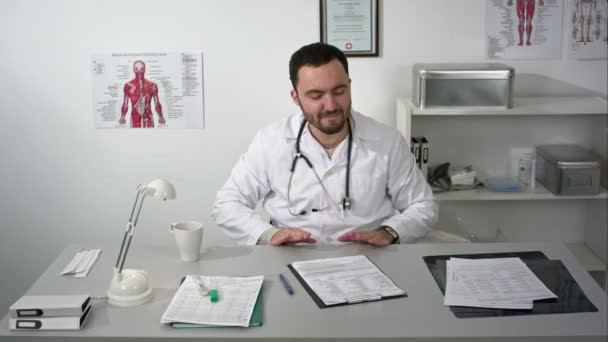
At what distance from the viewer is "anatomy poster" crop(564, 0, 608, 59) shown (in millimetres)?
3461

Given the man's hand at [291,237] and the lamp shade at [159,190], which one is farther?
the man's hand at [291,237]

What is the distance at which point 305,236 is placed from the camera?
229cm

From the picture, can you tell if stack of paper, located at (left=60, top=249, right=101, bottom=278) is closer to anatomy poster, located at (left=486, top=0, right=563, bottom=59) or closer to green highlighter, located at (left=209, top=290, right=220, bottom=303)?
green highlighter, located at (left=209, top=290, right=220, bottom=303)

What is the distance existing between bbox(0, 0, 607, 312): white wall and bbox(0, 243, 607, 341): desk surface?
147 cm

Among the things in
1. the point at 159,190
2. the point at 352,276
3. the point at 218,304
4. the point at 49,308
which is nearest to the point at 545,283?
the point at 352,276

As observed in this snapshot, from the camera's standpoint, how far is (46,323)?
1.76 meters

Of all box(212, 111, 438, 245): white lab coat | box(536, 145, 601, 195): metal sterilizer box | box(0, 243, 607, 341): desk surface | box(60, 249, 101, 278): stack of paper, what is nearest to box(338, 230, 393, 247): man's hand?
box(0, 243, 607, 341): desk surface

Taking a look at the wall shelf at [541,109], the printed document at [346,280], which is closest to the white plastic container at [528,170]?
the wall shelf at [541,109]

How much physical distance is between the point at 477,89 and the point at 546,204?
874mm

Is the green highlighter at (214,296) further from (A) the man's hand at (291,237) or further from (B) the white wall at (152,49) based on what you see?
(B) the white wall at (152,49)

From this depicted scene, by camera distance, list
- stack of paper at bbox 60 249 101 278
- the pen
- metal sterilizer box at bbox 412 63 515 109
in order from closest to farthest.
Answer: the pen, stack of paper at bbox 60 249 101 278, metal sterilizer box at bbox 412 63 515 109

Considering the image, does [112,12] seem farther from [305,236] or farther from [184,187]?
[305,236]

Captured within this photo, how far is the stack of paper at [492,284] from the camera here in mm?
1854

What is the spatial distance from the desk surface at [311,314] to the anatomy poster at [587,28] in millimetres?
1645
